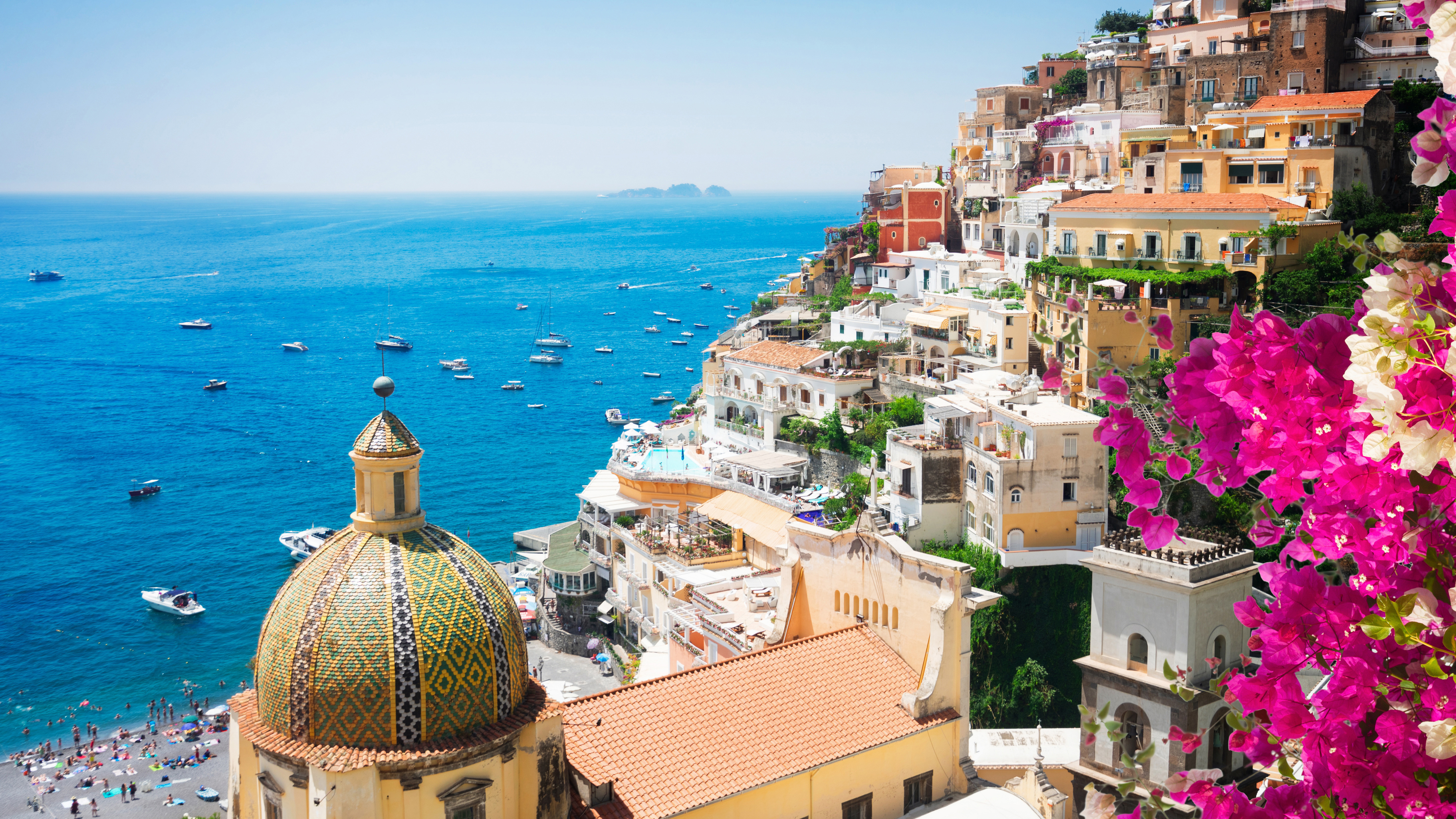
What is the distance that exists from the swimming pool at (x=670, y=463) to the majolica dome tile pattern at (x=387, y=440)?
3061 centimetres

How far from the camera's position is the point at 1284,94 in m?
49.9

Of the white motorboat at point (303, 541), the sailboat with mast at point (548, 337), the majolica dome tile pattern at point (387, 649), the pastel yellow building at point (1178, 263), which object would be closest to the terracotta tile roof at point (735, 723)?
the majolica dome tile pattern at point (387, 649)

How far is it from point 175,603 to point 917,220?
4097cm

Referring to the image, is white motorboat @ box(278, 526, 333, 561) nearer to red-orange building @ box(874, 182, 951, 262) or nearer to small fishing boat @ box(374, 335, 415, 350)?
red-orange building @ box(874, 182, 951, 262)

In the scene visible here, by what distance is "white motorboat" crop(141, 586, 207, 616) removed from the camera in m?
49.5

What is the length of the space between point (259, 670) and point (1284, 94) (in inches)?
1910

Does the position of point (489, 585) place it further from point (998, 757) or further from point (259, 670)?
point (998, 757)

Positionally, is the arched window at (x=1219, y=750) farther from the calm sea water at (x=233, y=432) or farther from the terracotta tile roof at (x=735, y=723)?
the calm sea water at (x=233, y=432)

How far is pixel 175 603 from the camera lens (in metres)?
49.6

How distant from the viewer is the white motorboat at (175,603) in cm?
4950

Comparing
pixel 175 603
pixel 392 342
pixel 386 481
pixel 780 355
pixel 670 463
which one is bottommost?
pixel 175 603

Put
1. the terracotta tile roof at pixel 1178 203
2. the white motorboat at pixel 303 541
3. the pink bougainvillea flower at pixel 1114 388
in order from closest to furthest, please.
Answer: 1. the pink bougainvillea flower at pixel 1114 388
2. the terracotta tile roof at pixel 1178 203
3. the white motorboat at pixel 303 541

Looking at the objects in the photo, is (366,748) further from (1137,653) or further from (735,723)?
(1137,653)

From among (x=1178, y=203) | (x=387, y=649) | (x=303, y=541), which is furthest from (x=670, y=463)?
(x=387, y=649)
